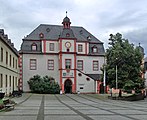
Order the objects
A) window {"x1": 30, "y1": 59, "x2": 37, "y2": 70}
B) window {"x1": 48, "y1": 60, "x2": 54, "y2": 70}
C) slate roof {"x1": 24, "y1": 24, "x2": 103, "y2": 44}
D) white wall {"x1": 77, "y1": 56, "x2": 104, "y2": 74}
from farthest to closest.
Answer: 1. white wall {"x1": 77, "y1": 56, "x2": 104, "y2": 74}
2. slate roof {"x1": 24, "y1": 24, "x2": 103, "y2": 44}
3. window {"x1": 48, "y1": 60, "x2": 54, "y2": 70}
4. window {"x1": 30, "y1": 59, "x2": 37, "y2": 70}

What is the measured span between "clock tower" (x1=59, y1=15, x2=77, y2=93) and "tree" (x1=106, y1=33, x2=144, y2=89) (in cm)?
1689

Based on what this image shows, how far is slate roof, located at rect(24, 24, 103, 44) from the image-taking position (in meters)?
62.1

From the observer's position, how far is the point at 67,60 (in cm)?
5972

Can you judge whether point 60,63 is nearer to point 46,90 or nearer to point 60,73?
point 60,73

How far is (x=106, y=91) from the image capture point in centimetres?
6028

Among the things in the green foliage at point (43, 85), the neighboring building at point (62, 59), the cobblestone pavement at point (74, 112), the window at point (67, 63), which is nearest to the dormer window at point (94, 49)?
the neighboring building at point (62, 59)

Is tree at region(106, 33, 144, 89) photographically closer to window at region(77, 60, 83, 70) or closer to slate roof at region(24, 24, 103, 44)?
window at region(77, 60, 83, 70)

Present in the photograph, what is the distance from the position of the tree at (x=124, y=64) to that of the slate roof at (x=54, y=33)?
811 inches

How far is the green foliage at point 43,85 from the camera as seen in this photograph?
184 ft

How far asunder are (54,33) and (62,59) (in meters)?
7.24

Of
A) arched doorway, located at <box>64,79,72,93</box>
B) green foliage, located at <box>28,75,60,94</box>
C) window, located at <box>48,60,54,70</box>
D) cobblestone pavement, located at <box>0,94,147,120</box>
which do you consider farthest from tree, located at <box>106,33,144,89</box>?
window, located at <box>48,60,54,70</box>

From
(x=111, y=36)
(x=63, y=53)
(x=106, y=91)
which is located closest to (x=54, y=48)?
(x=63, y=53)

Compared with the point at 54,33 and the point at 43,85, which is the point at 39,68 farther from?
the point at 54,33

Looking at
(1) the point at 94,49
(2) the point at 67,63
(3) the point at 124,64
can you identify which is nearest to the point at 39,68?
(2) the point at 67,63
